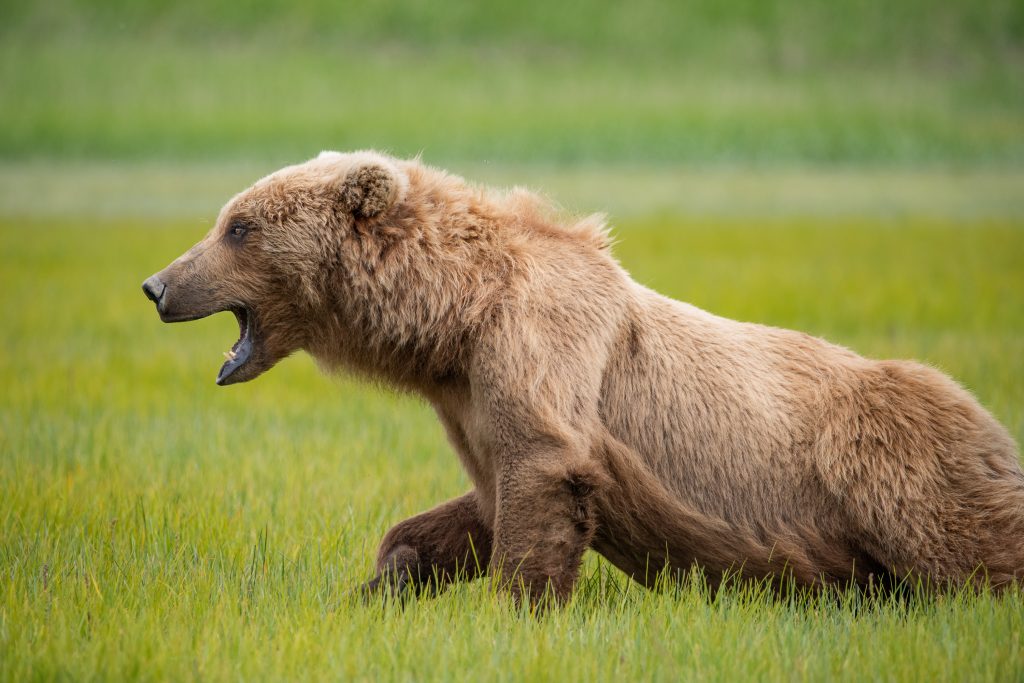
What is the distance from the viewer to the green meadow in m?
4.65

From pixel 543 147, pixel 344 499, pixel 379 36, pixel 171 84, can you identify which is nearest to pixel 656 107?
pixel 543 147

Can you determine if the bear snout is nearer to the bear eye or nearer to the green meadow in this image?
the bear eye

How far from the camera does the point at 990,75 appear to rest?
51625mm

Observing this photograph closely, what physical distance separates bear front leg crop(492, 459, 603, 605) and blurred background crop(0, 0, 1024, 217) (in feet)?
67.9

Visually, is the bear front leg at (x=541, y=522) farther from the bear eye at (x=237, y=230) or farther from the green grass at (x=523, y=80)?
the green grass at (x=523, y=80)

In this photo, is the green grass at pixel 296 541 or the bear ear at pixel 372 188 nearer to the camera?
the green grass at pixel 296 541

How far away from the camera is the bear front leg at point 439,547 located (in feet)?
17.9

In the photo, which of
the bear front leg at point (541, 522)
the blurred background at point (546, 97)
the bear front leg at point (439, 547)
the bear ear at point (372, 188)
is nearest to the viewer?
the bear front leg at point (541, 522)

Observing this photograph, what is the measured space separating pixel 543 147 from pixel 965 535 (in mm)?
35945

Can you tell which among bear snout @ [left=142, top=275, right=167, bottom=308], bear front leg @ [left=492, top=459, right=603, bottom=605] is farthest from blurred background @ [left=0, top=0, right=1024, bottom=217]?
bear front leg @ [left=492, top=459, right=603, bottom=605]

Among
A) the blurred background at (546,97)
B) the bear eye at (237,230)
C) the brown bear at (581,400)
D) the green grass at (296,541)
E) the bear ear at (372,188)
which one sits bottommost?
the green grass at (296,541)

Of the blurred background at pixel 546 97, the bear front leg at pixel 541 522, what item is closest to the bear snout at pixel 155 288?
the bear front leg at pixel 541 522

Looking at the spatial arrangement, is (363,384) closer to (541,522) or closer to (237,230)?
(237,230)

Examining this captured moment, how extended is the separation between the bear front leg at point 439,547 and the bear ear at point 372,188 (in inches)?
52.0
